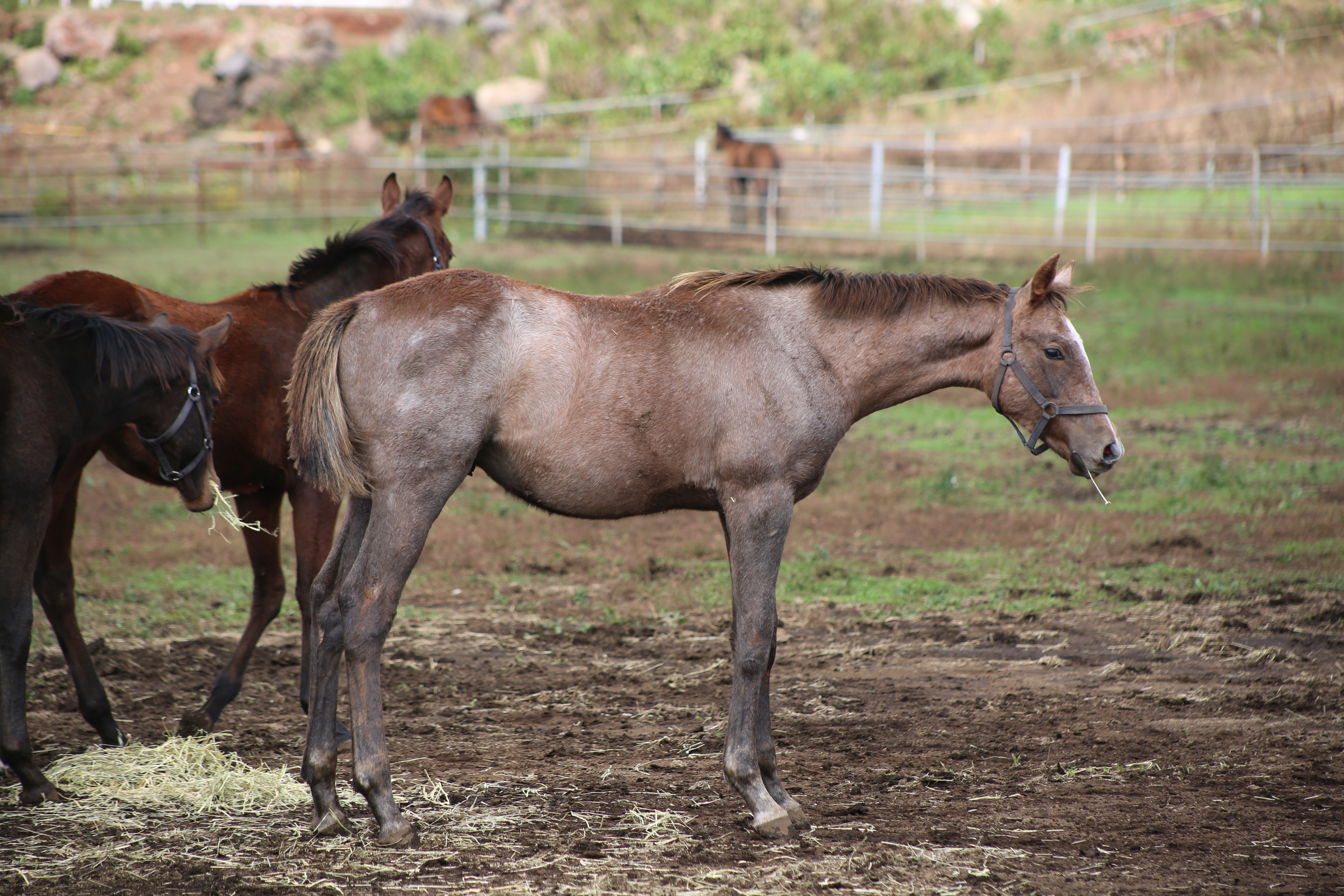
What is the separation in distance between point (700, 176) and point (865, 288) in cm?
1637

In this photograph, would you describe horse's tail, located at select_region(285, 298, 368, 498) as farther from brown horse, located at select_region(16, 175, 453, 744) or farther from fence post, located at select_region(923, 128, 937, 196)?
fence post, located at select_region(923, 128, 937, 196)

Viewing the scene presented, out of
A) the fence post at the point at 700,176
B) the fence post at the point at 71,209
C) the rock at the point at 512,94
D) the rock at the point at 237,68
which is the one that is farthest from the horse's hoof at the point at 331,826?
the rock at the point at 237,68

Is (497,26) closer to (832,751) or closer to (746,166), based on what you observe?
(746,166)

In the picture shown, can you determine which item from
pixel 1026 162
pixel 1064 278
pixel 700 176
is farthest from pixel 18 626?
pixel 1026 162

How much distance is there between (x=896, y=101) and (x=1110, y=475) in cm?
2118

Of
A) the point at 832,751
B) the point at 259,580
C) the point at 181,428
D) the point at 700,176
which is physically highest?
the point at 700,176

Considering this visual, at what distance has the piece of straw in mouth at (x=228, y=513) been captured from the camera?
4500mm

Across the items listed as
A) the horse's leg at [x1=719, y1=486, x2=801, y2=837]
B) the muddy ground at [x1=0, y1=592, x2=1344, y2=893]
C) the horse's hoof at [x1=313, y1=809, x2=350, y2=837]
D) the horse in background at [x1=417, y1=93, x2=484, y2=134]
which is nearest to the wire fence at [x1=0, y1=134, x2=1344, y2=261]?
the horse in background at [x1=417, y1=93, x2=484, y2=134]

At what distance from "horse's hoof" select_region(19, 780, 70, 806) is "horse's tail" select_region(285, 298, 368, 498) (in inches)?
60.3

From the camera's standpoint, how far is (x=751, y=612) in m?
3.86

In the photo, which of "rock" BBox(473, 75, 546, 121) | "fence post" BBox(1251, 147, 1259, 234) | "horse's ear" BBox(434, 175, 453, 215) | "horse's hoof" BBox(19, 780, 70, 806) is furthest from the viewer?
"rock" BBox(473, 75, 546, 121)

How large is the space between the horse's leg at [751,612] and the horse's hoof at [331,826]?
4.46ft

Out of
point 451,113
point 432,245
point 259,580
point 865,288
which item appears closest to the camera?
point 865,288

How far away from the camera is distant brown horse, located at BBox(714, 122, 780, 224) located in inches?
764
